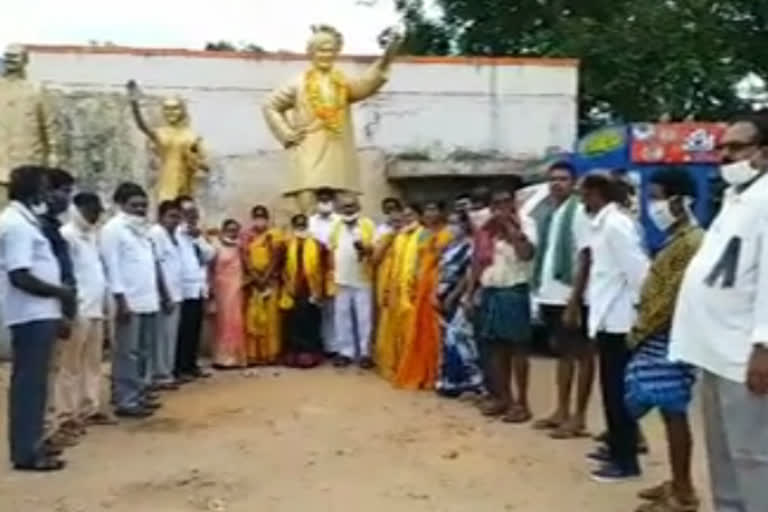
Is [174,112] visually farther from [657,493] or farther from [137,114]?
[657,493]

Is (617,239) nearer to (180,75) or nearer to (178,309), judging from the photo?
(178,309)

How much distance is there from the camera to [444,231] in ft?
38.8

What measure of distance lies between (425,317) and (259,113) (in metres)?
5.16

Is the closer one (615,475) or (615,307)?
(615,307)

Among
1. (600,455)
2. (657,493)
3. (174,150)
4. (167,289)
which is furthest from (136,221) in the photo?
(657,493)

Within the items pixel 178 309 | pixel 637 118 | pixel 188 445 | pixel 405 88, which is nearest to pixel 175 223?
pixel 178 309

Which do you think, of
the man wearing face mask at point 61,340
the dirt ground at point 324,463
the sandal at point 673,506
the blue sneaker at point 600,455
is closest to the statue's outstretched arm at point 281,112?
the dirt ground at point 324,463

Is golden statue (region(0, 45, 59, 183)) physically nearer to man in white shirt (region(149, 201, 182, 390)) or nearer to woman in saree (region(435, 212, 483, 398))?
man in white shirt (region(149, 201, 182, 390))

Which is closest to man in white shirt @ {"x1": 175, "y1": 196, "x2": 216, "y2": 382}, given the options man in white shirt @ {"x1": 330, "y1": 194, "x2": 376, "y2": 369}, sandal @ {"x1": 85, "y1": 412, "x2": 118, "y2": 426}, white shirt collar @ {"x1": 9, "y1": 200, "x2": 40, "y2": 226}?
man in white shirt @ {"x1": 330, "y1": 194, "x2": 376, "y2": 369}

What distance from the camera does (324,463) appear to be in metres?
8.67

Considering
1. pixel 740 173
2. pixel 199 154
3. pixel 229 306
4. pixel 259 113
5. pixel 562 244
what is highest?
pixel 259 113

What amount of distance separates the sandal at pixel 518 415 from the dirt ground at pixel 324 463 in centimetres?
12

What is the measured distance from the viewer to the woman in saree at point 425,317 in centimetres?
1188

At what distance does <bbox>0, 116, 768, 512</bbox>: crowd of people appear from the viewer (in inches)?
213
